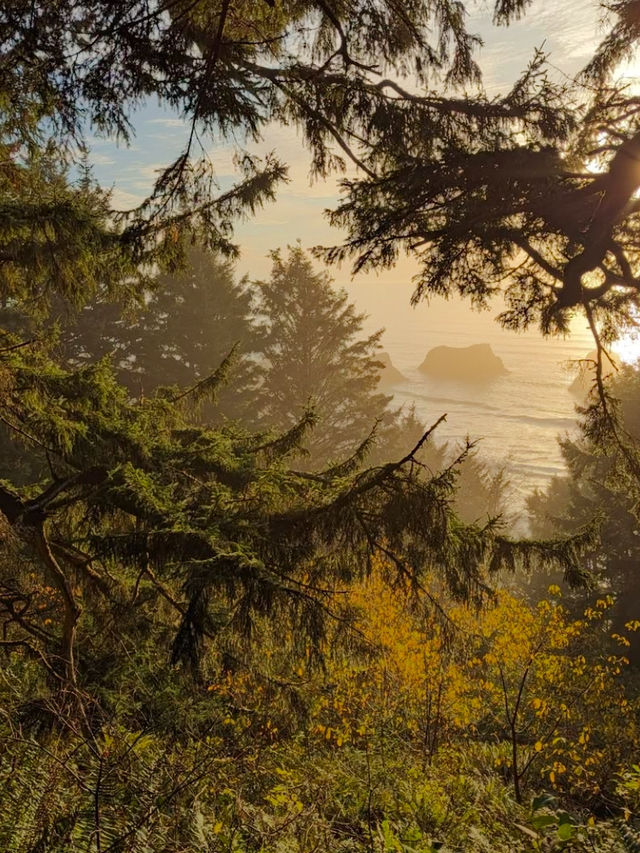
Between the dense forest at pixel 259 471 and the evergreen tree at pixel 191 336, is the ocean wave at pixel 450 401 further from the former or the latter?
the dense forest at pixel 259 471

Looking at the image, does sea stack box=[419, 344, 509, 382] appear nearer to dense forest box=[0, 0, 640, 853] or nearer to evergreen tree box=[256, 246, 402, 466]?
evergreen tree box=[256, 246, 402, 466]

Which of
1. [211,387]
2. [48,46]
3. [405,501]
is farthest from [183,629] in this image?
[211,387]

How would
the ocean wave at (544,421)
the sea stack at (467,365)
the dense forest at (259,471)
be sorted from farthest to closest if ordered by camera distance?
1. the sea stack at (467,365)
2. the ocean wave at (544,421)
3. the dense forest at (259,471)

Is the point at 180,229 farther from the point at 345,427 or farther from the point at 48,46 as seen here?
the point at 345,427

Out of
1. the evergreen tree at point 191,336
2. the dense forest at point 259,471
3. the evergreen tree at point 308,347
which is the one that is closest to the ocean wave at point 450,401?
the evergreen tree at point 308,347

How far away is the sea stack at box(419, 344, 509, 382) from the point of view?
443 ft

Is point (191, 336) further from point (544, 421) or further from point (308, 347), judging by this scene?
point (544, 421)

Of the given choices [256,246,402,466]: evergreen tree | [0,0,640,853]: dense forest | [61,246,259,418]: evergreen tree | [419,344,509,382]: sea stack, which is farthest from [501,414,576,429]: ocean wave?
[0,0,640,853]: dense forest

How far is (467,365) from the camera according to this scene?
136 metres

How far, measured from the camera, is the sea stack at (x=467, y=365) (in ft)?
443

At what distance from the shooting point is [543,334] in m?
5.60

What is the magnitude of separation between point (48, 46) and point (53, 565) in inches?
155

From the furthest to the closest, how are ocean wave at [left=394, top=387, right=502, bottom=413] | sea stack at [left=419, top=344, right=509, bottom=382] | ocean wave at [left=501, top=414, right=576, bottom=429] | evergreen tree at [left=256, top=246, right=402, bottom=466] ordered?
1. sea stack at [left=419, top=344, right=509, bottom=382]
2. ocean wave at [left=394, top=387, right=502, bottom=413]
3. ocean wave at [left=501, top=414, right=576, bottom=429]
4. evergreen tree at [left=256, top=246, right=402, bottom=466]

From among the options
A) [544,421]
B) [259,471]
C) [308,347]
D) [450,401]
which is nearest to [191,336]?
[308,347]
